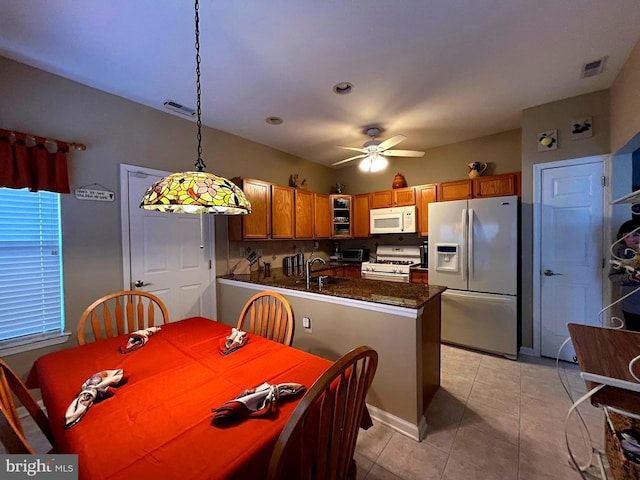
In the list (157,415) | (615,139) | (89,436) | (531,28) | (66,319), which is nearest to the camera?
(89,436)

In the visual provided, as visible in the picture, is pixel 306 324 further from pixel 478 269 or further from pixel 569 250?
pixel 569 250

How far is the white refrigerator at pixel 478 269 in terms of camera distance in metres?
2.85

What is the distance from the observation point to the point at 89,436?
86cm

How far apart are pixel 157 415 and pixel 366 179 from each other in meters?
4.59

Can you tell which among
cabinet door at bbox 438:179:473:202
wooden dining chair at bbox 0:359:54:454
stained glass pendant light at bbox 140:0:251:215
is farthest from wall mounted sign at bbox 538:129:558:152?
wooden dining chair at bbox 0:359:54:454

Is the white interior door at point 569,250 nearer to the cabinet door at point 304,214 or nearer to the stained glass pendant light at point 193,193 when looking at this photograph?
the cabinet door at point 304,214

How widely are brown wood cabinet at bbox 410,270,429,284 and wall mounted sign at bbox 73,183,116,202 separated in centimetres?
362

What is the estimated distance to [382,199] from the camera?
4.39 metres

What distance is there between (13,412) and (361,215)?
4.23 meters

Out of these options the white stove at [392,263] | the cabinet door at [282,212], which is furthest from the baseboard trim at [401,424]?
the cabinet door at [282,212]

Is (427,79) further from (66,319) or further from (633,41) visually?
(66,319)

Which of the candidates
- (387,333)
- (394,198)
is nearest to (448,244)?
(394,198)

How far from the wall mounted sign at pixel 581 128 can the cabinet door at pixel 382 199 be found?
2167mm

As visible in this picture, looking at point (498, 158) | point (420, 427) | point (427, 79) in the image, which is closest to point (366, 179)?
point (498, 158)
